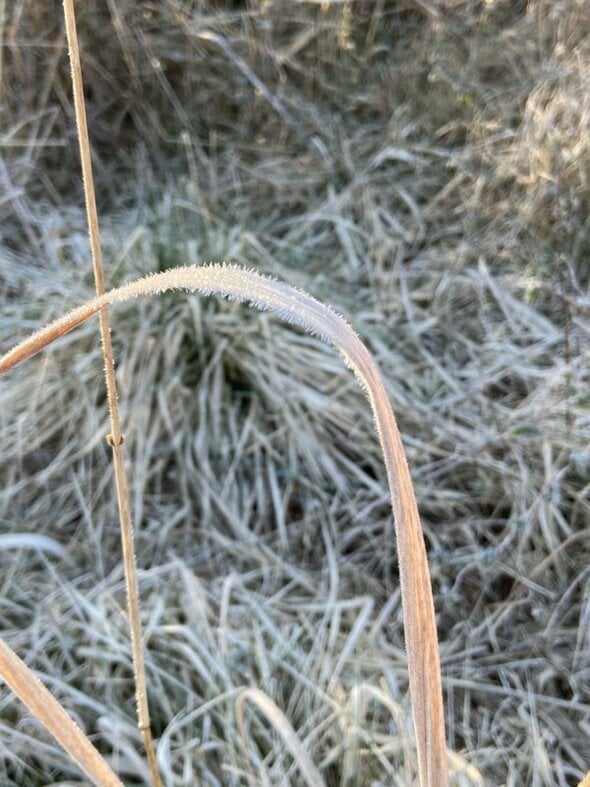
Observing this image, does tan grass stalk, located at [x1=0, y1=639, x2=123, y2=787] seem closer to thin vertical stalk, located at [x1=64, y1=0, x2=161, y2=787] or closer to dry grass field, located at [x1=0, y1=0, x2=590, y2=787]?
thin vertical stalk, located at [x1=64, y1=0, x2=161, y2=787]

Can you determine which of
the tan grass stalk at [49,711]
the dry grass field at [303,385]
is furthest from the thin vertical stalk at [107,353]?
the dry grass field at [303,385]

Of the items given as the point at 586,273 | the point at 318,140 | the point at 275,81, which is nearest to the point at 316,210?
the point at 318,140

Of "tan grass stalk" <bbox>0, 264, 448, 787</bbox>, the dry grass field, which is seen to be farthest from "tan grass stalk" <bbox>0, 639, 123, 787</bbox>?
the dry grass field

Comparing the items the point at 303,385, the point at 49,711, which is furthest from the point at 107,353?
the point at 303,385

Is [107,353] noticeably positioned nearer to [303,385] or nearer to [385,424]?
[385,424]

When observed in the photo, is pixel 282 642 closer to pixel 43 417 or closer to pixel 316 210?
pixel 43 417
